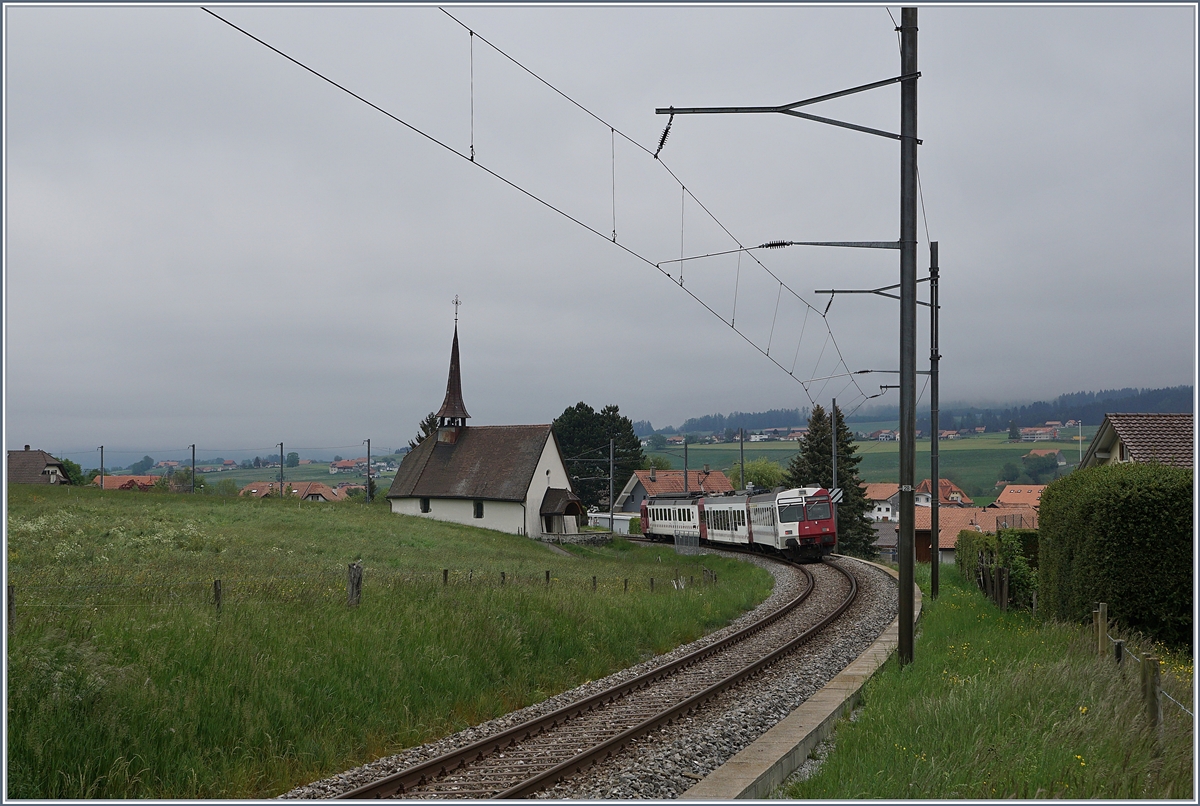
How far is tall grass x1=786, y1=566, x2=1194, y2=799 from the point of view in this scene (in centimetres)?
679

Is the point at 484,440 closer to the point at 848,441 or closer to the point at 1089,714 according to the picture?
the point at 848,441

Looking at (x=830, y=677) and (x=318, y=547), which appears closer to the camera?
(x=830, y=677)

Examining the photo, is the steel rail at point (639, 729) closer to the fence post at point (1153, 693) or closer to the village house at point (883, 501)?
the fence post at point (1153, 693)

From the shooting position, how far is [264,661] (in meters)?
10.2

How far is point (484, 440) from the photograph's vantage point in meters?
61.5

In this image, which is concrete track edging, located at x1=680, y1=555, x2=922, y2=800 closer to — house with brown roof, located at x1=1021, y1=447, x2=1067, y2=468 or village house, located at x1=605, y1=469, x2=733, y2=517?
village house, located at x1=605, y1=469, x2=733, y2=517

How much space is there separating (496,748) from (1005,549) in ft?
54.7

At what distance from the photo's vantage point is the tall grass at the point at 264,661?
26.7 feet

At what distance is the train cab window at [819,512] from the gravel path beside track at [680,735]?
18.7m

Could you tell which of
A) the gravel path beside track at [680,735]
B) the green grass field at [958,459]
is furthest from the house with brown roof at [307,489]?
the gravel path beside track at [680,735]

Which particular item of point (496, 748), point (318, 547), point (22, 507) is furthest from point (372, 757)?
point (22, 507)

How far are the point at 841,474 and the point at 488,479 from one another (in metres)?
26.2

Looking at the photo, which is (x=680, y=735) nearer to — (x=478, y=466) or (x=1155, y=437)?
(x=1155, y=437)

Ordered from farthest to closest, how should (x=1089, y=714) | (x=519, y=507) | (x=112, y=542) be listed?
1. (x=519, y=507)
2. (x=112, y=542)
3. (x=1089, y=714)
